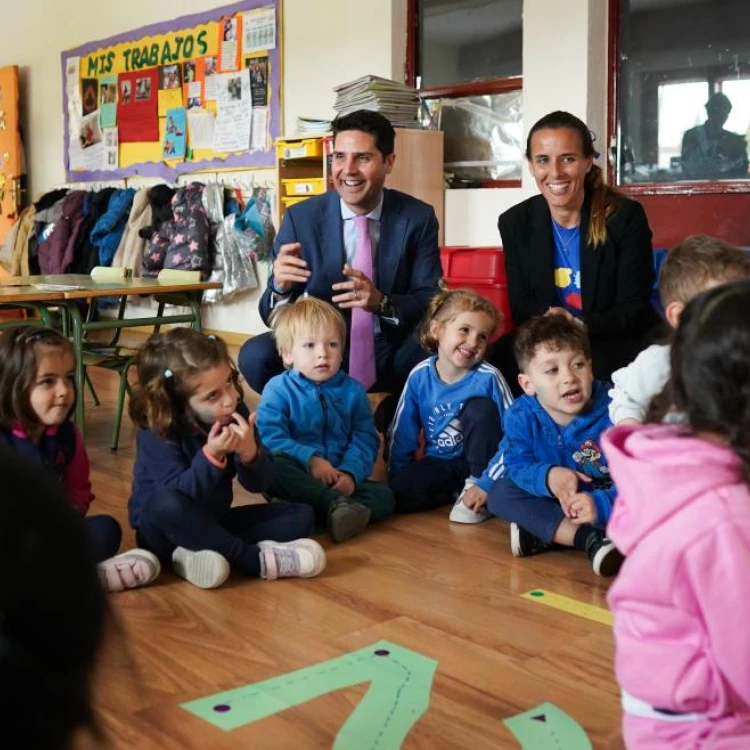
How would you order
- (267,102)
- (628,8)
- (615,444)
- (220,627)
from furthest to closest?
(267,102)
(628,8)
(220,627)
(615,444)

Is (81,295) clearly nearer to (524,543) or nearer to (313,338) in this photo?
(313,338)

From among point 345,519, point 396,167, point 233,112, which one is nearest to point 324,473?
point 345,519

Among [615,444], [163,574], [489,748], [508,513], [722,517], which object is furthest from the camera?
[508,513]

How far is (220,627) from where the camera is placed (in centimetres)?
208

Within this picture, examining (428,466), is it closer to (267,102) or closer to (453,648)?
(453,648)

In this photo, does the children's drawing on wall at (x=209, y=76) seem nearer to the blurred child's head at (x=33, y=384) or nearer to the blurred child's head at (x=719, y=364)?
the blurred child's head at (x=33, y=384)

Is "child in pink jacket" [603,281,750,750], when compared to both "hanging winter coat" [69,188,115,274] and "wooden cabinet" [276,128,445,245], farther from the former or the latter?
"hanging winter coat" [69,188,115,274]

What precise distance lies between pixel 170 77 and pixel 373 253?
413 cm

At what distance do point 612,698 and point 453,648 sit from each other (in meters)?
0.33

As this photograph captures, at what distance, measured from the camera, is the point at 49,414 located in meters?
2.24

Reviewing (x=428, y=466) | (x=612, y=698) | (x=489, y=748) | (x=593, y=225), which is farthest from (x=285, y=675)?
(x=593, y=225)

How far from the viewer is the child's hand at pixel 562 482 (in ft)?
8.15

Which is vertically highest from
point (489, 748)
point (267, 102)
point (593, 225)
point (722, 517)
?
point (267, 102)

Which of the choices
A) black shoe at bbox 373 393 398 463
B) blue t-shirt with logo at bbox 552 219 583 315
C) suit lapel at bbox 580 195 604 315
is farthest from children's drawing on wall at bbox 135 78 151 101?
suit lapel at bbox 580 195 604 315
